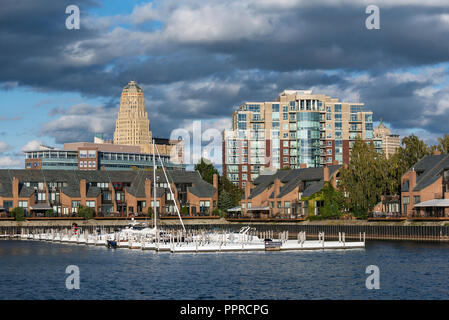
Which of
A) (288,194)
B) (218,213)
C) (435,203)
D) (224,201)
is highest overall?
(288,194)

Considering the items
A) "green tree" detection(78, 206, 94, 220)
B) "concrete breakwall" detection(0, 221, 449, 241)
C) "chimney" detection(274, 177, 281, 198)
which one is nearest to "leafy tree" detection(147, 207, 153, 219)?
"concrete breakwall" detection(0, 221, 449, 241)

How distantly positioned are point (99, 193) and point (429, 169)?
74.3m

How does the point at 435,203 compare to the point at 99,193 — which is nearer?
the point at 435,203

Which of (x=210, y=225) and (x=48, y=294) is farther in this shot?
(x=210, y=225)

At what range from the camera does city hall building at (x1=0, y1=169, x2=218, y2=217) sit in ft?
522

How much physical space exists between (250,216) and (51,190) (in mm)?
45597

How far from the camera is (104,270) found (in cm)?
A: 8069

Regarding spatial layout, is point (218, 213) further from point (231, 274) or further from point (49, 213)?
point (231, 274)

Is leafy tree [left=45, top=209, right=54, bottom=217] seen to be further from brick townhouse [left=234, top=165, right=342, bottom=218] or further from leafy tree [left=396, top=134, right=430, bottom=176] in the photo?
leafy tree [left=396, top=134, right=430, bottom=176]

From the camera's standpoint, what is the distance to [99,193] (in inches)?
6501

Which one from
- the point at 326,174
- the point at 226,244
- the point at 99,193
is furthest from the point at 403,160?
the point at 99,193

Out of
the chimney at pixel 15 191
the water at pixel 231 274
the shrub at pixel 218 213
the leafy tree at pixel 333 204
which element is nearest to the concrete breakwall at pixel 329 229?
the leafy tree at pixel 333 204
